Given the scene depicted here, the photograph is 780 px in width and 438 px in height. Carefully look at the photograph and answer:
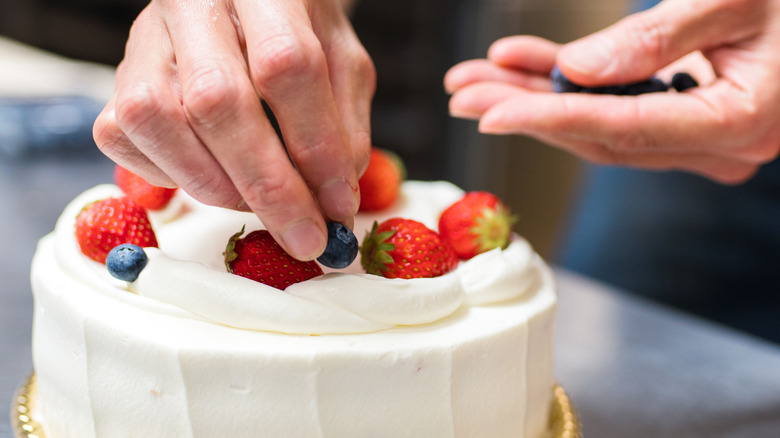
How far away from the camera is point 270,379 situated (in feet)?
3.05

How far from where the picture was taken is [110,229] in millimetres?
1096

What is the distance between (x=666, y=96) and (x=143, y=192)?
1.01m

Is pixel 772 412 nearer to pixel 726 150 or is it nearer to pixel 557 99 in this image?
pixel 726 150

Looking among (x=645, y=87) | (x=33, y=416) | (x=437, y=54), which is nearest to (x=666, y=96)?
(x=645, y=87)

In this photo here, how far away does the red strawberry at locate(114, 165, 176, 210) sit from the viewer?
128 cm

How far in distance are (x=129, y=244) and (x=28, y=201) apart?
6.26 feet

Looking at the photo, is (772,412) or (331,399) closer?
(331,399)

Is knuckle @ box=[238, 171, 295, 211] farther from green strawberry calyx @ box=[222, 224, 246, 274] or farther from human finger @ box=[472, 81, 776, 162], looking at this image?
human finger @ box=[472, 81, 776, 162]

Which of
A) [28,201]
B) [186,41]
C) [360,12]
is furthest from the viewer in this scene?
[360,12]

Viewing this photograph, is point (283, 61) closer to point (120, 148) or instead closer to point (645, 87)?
point (120, 148)

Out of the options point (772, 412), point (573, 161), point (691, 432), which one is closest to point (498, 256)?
point (691, 432)

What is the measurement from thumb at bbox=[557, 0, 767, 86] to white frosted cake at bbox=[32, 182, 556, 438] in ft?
1.52

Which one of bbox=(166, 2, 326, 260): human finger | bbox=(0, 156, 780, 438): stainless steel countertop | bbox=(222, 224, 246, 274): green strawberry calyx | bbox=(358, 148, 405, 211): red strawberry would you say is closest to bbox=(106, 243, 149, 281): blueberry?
bbox=(222, 224, 246, 274): green strawberry calyx

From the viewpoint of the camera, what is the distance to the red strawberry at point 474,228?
48.3 inches
